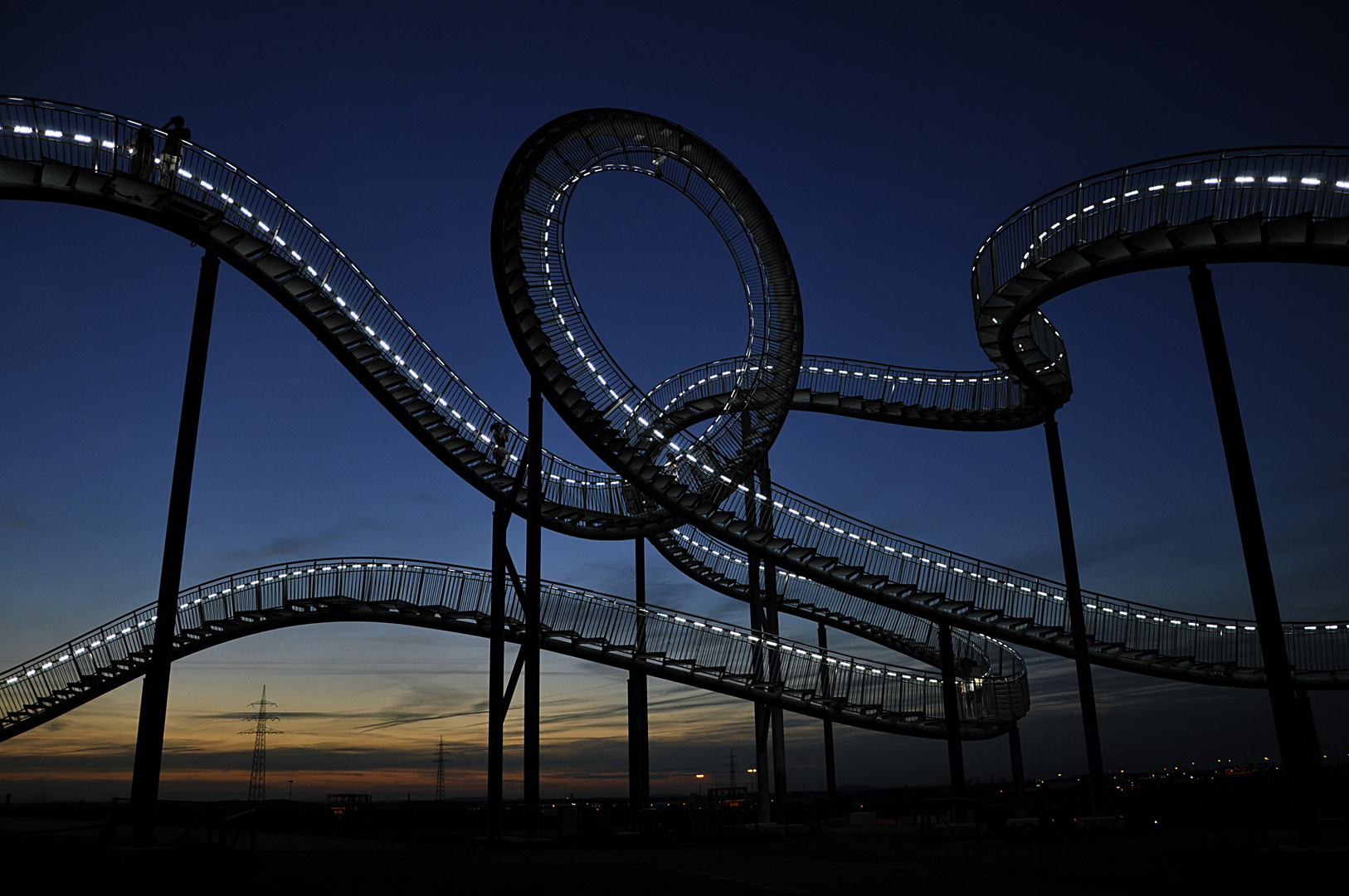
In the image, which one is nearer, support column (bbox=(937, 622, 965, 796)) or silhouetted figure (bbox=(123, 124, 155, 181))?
silhouetted figure (bbox=(123, 124, 155, 181))

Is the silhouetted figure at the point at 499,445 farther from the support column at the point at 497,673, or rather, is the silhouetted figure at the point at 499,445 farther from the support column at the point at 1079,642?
the support column at the point at 1079,642

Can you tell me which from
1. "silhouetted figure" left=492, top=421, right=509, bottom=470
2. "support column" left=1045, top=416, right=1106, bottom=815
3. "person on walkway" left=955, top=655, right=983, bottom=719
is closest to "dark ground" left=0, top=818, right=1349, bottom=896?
"support column" left=1045, top=416, right=1106, bottom=815

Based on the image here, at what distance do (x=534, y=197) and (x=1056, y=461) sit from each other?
51.1 feet

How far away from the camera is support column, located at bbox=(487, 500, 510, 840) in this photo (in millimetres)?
20125

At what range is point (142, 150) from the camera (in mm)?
16141

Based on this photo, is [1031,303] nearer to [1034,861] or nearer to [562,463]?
[1034,861]

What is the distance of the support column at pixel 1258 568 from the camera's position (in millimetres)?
12094

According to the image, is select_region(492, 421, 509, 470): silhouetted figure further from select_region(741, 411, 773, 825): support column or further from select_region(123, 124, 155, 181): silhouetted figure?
select_region(123, 124, 155, 181): silhouetted figure

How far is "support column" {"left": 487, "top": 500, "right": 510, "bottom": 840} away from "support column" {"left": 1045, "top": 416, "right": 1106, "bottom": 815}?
1412cm

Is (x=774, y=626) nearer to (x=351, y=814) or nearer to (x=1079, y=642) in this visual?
(x=1079, y=642)

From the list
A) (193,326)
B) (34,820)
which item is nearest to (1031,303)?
(193,326)

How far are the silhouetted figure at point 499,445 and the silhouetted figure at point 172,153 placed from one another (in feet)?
32.9

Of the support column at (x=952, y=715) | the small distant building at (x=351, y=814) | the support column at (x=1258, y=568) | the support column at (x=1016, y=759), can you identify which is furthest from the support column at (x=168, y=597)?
the support column at (x=1016, y=759)

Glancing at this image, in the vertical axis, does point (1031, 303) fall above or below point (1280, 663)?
above
